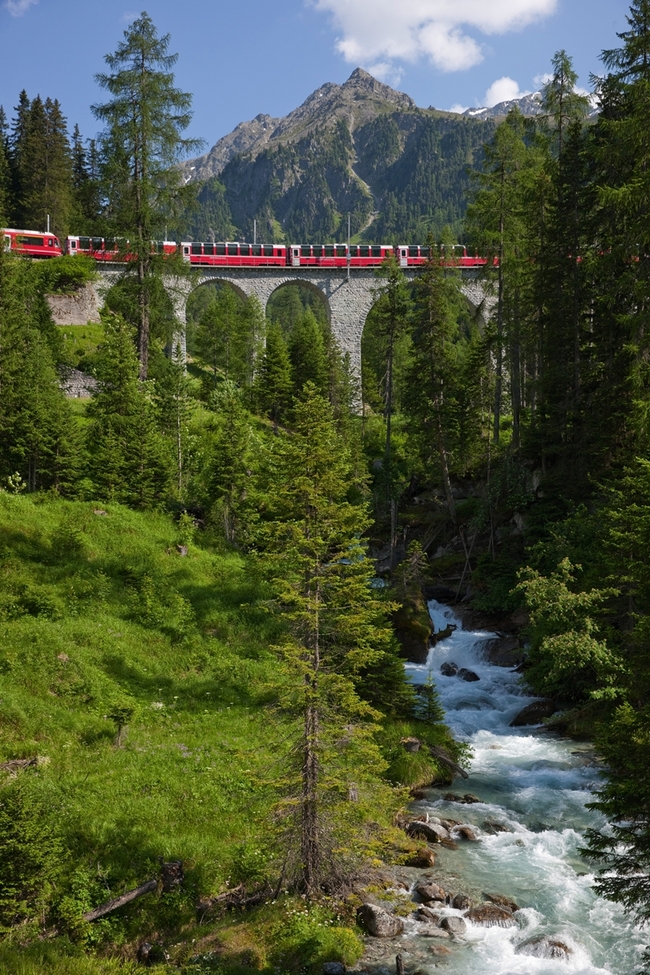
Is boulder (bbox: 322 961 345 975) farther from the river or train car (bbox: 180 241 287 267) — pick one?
train car (bbox: 180 241 287 267)

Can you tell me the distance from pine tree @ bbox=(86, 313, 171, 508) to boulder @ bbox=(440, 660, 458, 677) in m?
12.2

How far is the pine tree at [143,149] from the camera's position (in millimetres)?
30406

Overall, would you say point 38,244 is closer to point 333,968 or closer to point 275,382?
point 275,382

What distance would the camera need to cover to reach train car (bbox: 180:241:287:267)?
63412mm

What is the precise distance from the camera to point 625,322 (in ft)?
74.6

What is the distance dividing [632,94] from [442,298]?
14629 millimetres

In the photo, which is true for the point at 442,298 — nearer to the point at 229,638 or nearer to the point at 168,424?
the point at 168,424

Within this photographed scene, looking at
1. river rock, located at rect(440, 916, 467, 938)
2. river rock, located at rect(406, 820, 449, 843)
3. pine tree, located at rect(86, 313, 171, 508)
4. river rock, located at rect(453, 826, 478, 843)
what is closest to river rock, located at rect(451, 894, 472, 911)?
river rock, located at rect(440, 916, 467, 938)

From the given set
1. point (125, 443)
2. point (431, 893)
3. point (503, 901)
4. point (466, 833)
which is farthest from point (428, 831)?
point (125, 443)

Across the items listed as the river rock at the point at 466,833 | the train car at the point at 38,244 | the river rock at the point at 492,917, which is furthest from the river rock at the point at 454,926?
the train car at the point at 38,244

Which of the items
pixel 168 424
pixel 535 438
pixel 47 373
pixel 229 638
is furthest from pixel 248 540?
pixel 535 438

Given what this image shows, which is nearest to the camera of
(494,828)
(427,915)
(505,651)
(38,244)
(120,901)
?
(120,901)

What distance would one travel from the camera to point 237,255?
64.5 m

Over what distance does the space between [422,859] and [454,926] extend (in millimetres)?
2066
